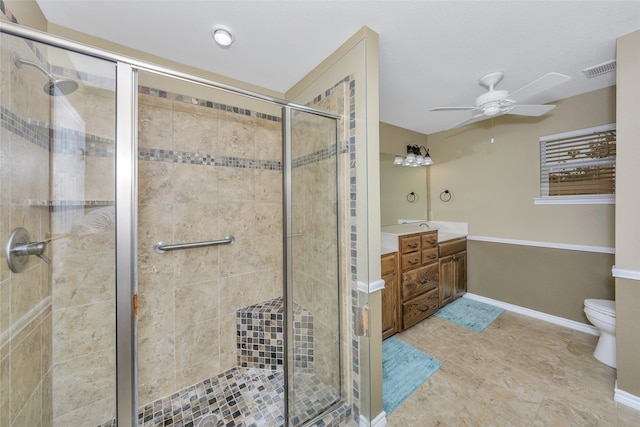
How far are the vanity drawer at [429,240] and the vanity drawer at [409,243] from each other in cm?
12

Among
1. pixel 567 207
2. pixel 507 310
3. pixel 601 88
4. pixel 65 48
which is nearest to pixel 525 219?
pixel 567 207

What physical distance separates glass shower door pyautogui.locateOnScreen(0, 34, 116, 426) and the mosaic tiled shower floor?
1.36ft

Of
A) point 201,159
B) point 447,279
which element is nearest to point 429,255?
point 447,279

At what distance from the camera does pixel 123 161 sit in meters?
0.87

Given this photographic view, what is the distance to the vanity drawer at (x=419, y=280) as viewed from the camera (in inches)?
91.3

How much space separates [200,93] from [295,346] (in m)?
1.86

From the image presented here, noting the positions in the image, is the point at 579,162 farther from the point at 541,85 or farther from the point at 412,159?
the point at 412,159

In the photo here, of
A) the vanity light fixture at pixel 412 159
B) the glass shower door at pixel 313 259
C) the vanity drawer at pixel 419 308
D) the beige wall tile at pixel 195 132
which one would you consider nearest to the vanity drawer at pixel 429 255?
the vanity drawer at pixel 419 308

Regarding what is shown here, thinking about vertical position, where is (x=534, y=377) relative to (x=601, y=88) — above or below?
below

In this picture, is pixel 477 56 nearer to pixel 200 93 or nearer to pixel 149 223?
pixel 200 93

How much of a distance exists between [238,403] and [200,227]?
3.92 feet

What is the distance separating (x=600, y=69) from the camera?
1.80 meters

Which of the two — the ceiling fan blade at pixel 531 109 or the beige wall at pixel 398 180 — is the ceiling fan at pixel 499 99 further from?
the beige wall at pixel 398 180

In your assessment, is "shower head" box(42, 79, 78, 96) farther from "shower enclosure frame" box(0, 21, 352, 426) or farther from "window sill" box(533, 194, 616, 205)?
"window sill" box(533, 194, 616, 205)
